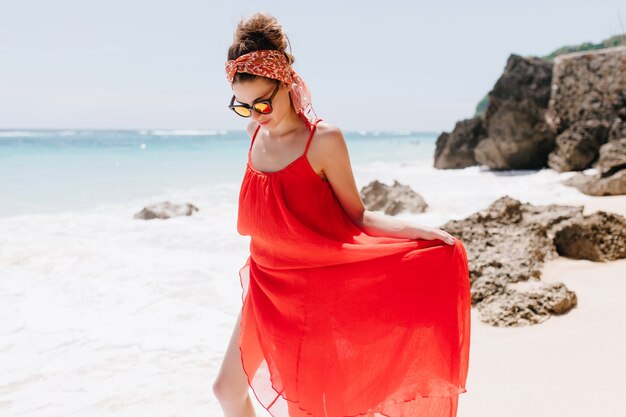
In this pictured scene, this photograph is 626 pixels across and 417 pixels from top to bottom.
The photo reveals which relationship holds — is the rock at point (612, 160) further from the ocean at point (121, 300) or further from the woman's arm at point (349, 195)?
the woman's arm at point (349, 195)

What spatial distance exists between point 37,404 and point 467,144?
637 inches

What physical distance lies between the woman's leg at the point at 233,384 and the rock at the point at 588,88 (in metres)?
12.7

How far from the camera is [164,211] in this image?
10344mm

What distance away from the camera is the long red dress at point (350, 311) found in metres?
2.08

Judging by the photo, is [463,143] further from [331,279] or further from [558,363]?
[331,279]

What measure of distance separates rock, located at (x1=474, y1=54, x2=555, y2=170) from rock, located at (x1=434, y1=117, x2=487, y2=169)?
1.91 meters

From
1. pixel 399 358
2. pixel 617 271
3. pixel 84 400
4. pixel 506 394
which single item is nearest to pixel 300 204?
pixel 399 358

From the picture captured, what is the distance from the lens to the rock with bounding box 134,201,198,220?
10.3m

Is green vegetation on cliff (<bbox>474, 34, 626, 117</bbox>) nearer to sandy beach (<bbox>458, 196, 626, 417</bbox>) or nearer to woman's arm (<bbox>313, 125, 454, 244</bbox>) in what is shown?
sandy beach (<bbox>458, 196, 626, 417</bbox>)

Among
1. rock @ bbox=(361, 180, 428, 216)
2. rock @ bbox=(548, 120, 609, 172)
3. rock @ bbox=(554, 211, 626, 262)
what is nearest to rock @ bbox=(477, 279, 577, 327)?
rock @ bbox=(554, 211, 626, 262)

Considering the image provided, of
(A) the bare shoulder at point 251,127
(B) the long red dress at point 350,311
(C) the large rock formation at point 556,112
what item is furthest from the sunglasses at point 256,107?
(C) the large rock formation at point 556,112

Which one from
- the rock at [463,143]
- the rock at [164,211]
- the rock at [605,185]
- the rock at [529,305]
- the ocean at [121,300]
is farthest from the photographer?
the rock at [463,143]

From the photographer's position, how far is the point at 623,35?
1420 centimetres

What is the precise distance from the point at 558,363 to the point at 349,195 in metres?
1.87
